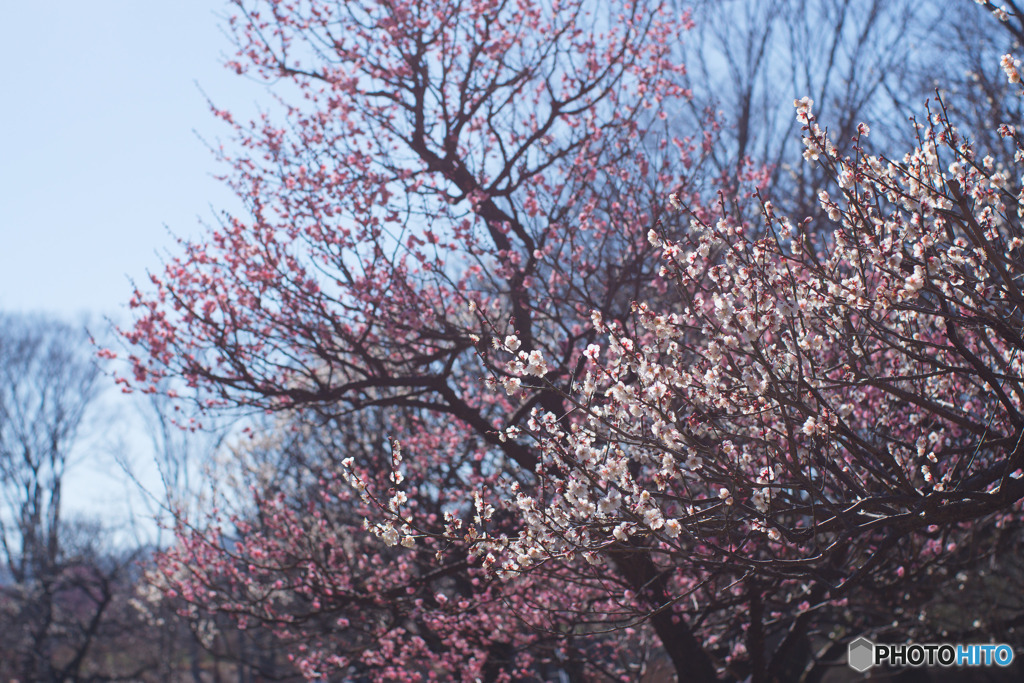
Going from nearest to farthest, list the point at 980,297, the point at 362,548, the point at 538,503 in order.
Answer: the point at 980,297
the point at 538,503
the point at 362,548

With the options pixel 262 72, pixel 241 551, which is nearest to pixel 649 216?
pixel 262 72

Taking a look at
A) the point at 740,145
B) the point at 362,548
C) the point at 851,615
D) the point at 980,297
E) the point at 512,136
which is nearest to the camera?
the point at 980,297

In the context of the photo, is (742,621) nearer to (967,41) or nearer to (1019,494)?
(1019,494)

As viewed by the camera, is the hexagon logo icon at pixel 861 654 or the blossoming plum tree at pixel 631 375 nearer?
the blossoming plum tree at pixel 631 375

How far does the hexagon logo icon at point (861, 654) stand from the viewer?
8000 millimetres

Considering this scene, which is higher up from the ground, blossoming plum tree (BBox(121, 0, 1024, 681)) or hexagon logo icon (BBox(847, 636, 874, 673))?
blossoming plum tree (BBox(121, 0, 1024, 681))

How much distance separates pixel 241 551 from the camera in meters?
9.88

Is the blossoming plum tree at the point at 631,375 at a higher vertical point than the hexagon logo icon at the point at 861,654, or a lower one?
higher

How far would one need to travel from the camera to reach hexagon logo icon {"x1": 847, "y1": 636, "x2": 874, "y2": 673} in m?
8.00

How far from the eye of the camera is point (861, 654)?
8.27 metres

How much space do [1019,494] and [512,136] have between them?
612 cm

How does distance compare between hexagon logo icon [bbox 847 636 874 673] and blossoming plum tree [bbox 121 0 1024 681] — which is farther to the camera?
hexagon logo icon [bbox 847 636 874 673]

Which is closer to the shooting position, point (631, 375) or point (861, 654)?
point (631, 375)

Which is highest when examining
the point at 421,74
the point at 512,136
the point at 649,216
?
the point at 421,74
